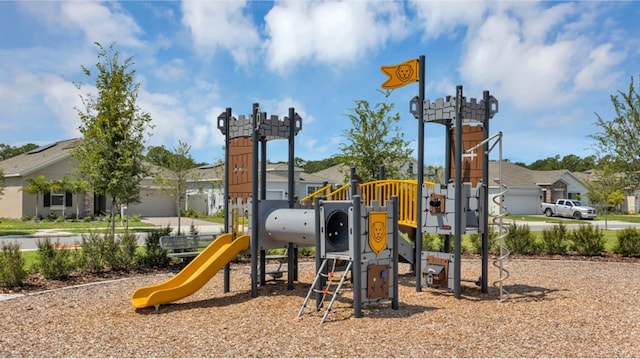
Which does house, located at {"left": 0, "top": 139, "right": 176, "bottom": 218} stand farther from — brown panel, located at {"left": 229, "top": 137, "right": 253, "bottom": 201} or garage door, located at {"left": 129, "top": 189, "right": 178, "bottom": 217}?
brown panel, located at {"left": 229, "top": 137, "right": 253, "bottom": 201}

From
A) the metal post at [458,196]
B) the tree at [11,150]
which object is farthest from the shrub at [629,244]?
the tree at [11,150]

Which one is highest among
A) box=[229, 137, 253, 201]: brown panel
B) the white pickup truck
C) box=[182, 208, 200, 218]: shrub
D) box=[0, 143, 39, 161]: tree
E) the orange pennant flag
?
box=[0, 143, 39, 161]: tree

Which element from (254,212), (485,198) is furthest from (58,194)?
(485,198)

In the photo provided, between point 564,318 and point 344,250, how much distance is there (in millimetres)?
2942

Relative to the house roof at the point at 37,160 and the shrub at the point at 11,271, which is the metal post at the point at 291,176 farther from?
the house roof at the point at 37,160

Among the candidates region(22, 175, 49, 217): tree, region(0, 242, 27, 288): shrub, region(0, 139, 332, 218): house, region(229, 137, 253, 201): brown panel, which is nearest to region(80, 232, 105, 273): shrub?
region(0, 242, 27, 288): shrub

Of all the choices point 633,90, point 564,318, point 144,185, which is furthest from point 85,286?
point 144,185

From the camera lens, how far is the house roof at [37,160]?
30.8 m

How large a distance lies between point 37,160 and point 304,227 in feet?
100

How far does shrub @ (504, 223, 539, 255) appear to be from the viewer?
1495cm

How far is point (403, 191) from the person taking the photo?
9.64 m

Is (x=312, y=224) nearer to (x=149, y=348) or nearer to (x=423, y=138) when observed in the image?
(x=423, y=138)

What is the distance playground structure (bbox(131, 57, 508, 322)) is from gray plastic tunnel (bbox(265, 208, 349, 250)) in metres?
0.02

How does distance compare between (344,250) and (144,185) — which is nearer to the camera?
(344,250)
